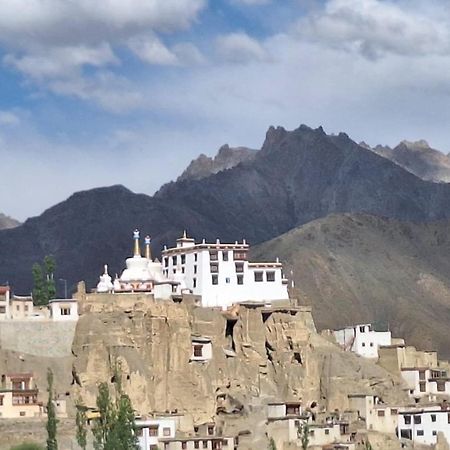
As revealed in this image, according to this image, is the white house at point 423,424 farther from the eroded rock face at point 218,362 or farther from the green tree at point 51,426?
the green tree at point 51,426

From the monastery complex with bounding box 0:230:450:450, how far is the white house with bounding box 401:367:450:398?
90mm

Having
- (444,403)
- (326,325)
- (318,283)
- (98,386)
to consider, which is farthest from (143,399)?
(318,283)

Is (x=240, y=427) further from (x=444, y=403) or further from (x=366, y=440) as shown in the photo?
(x=444, y=403)

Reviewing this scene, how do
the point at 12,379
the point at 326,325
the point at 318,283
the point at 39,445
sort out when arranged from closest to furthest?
the point at 39,445
the point at 12,379
the point at 326,325
the point at 318,283

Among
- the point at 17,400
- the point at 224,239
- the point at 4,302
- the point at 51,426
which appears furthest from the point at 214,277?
the point at 224,239

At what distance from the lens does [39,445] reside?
84.4 m

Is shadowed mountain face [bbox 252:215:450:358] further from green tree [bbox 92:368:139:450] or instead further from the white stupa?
green tree [bbox 92:368:139:450]

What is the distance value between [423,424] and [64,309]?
22.5 meters

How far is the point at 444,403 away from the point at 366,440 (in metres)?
8.30

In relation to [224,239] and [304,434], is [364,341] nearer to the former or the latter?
[304,434]

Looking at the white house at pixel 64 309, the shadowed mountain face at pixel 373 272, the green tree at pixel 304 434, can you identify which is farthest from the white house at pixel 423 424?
the shadowed mountain face at pixel 373 272

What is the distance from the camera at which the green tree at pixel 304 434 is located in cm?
8564

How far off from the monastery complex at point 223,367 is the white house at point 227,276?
64 millimetres

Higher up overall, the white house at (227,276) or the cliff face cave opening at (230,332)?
the white house at (227,276)
